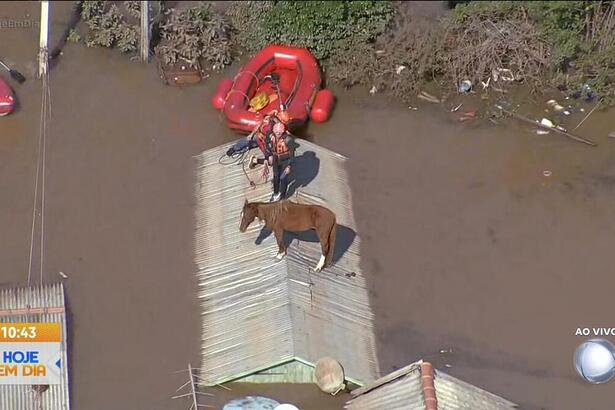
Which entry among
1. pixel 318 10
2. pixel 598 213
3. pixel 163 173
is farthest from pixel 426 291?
pixel 318 10

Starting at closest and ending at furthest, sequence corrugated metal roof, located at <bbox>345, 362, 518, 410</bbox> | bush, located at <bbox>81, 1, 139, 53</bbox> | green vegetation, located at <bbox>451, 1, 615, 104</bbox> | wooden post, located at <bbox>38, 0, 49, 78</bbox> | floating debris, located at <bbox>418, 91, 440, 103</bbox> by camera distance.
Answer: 1. corrugated metal roof, located at <bbox>345, 362, 518, 410</bbox>
2. wooden post, located at <bbox>38, 0, 49, 78</bbox>
3. green vegetation, located at <bbox>451, 1, 615, 104</bbox>
4. floating debris, located at <bbox>418, 91, 440, 103</bbox>
5. bush, located at <bbox>81, 1, 139, 53</bbox>

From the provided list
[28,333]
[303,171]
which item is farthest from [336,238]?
[28,333]

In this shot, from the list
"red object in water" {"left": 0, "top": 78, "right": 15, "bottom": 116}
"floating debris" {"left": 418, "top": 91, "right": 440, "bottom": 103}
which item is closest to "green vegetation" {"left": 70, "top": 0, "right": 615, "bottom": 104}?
"floating debris" {"left": 418, "top": 91, "right": 440, "bottom": 103}

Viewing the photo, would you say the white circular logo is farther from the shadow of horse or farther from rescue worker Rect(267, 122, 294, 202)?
rescue worker Rect(267, 122, 294, 202)

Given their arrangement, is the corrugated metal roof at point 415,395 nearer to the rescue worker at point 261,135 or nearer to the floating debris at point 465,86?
the rescue worker at point 261,135

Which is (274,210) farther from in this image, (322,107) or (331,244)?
(322,107)

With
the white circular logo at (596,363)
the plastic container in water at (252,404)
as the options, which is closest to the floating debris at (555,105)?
the white circular logo at (596,363)

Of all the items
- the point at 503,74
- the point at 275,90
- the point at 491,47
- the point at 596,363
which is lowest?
the point at 596,363
